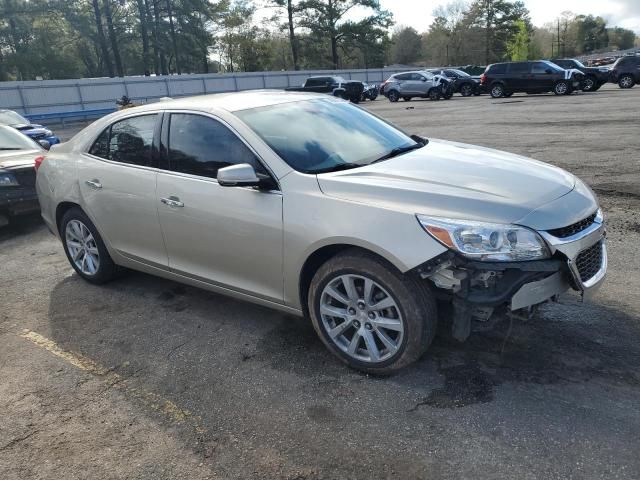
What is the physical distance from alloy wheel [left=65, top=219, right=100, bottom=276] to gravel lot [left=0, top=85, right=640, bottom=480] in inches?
14.8

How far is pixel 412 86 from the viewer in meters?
31.5

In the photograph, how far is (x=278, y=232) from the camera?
3.43 meters

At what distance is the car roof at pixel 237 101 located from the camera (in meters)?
4.05

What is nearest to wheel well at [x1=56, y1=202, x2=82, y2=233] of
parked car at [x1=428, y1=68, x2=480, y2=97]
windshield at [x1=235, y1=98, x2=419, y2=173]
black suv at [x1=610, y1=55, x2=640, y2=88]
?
windshield at [x1=235, y1=98, x2=419, y2=173]

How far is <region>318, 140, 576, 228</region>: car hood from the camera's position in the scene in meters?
2.99

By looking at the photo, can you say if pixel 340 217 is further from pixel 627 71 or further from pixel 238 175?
pixel 627 71

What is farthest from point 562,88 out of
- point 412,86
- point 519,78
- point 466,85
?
point 412,86

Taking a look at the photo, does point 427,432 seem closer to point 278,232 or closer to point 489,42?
point 278,232

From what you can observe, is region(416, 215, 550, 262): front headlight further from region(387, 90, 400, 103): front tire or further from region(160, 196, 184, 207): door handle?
region(387, 90, 400, 103): front tire

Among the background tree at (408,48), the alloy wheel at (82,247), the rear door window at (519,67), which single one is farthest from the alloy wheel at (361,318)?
the background tree at (408,48)

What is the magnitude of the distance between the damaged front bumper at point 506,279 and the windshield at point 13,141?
772cm

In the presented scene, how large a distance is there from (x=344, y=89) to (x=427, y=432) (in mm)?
32095

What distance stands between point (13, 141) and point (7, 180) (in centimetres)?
161

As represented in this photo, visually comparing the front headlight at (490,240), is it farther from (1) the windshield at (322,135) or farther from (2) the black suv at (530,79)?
(2) the black suv at (530,79)
